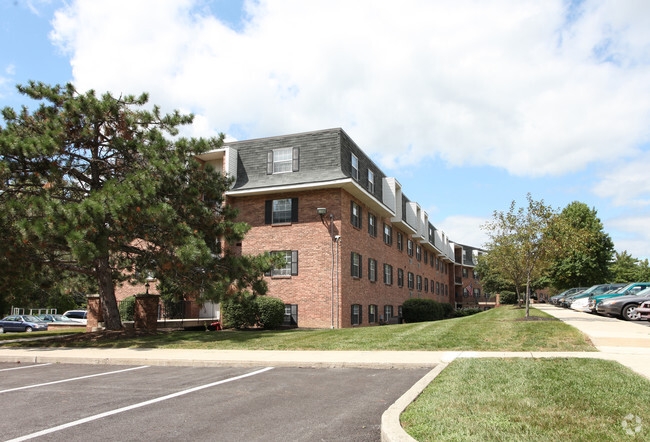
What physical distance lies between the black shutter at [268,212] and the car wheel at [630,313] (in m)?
16.2

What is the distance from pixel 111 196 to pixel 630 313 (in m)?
20.7

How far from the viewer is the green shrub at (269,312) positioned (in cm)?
2205

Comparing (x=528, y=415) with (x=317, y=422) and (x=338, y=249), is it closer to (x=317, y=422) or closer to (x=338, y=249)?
(x=317, y=422)

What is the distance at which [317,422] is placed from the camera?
5.79 meters

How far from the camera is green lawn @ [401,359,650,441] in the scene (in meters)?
4.61

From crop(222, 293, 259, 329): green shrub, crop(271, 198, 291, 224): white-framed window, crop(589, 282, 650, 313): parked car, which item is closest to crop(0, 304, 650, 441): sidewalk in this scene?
crop(222, 293, 259, 329): green shrub

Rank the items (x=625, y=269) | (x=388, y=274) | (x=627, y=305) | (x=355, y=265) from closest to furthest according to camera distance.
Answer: (x=627, y=305)
(x=355, y=265)
(x=388, y=274)
(x=625, y=269)

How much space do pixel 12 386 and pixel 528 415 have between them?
868 centimetres

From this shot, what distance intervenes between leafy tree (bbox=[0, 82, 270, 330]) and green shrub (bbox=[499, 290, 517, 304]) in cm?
5315

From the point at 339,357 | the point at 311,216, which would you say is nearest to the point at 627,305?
the point at 311,216

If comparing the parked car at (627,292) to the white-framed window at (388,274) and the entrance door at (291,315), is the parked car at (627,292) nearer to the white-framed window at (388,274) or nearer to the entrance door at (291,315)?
the white-framed window at (388,274)

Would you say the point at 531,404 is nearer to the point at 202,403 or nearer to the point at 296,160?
the point at 202,403

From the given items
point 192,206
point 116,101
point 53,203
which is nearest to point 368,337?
point 192,206

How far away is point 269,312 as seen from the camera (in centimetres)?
2203
